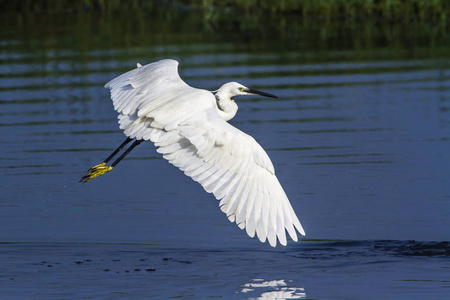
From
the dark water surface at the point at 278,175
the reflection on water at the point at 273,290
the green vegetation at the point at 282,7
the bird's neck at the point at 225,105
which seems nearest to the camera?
the reflection on water at the point at 273,290

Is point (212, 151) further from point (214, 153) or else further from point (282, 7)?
point (282, 7)

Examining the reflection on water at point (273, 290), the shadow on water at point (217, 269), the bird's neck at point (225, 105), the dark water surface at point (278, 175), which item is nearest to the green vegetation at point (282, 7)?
the dark water surface at point (278, 175)

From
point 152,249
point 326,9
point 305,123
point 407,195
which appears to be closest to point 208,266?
point 152,249

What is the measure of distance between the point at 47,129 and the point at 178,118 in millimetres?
5481

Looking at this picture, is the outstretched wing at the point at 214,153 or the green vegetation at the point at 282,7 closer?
the outstretched wing at the point at 214,153

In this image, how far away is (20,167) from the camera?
11.0 metres

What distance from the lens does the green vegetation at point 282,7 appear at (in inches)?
933

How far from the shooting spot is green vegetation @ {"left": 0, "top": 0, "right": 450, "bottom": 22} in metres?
23.7

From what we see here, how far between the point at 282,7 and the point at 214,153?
18615 mm

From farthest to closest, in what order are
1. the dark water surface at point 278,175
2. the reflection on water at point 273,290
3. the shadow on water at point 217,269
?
the dark water surface at point 278,175 < the shadow on water at point 217,269 < the reflection on water at point 273,290

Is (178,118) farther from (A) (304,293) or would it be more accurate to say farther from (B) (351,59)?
(B) (351,59)

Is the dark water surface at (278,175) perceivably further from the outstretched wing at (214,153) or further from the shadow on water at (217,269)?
the outstretched wing at (214,153)

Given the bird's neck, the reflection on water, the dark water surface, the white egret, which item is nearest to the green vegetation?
the dark water surface

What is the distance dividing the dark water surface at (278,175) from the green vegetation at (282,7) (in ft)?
14.4
